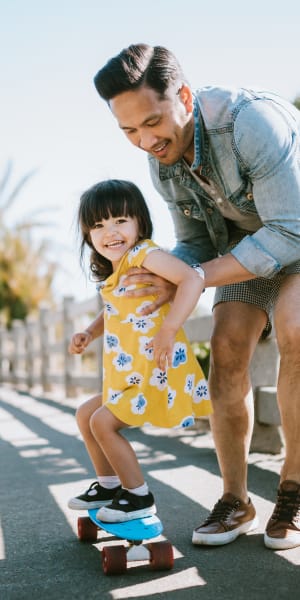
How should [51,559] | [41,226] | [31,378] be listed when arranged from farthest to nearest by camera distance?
[41,226] → [31,378] → [51,559]

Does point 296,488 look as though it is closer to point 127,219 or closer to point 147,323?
point 147,323

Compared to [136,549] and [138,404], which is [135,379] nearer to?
[138,404]

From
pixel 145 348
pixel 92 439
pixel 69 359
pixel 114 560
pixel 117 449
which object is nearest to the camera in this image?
pixel 114 560

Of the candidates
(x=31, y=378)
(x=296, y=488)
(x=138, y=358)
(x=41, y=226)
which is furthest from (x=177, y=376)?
(x=41, y=226)

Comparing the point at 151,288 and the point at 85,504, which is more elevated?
the point at 151,288

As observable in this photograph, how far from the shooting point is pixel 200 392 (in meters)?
2.38

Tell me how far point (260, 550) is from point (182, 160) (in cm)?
128

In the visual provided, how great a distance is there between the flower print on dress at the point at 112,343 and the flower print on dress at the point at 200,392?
279mm

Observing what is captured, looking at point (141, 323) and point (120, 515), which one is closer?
point (120, 515)

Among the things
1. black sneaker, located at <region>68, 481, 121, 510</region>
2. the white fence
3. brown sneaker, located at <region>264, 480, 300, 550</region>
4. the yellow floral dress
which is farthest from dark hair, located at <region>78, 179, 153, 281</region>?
the white fence

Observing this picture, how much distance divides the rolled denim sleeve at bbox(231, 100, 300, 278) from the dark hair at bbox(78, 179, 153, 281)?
37cm

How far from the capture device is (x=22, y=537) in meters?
2.56

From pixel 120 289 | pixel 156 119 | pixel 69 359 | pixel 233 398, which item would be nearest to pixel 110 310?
pixel 120 289

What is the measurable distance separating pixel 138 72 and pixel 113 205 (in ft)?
1.42
